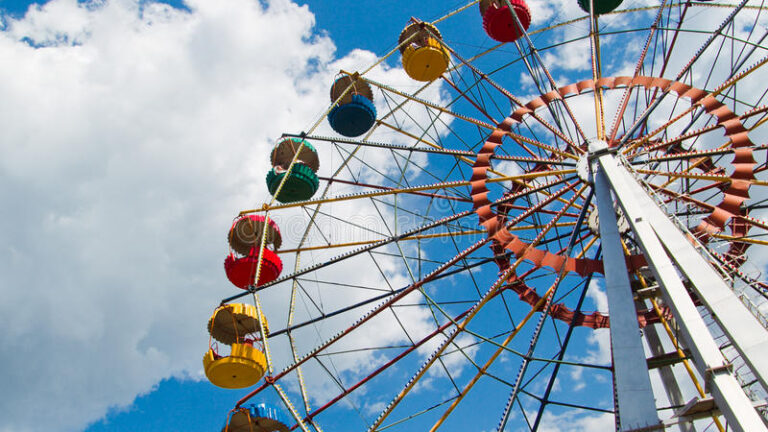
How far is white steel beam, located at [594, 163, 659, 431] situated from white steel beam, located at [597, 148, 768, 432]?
0.60 metres

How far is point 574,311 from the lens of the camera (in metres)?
14.8

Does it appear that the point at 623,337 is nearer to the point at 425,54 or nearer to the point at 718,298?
the point at 718,298

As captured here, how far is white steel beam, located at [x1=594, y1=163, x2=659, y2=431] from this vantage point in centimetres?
858

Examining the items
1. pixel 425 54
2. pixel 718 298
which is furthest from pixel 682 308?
pixel 425 54

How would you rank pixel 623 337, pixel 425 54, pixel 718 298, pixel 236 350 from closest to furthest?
pixel 718 298
pixel 623 337
pixel 236 350
pixel 425 54

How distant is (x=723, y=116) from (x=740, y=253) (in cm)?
338

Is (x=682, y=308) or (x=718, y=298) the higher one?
(x=682, y=308)

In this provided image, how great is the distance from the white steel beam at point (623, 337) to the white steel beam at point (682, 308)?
0.60m

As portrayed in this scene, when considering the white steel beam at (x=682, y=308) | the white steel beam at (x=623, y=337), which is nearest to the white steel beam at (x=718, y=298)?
the white steel beam at (x=682, y=308)

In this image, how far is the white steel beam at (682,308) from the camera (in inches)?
280

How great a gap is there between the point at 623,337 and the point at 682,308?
→ 131 centimetres

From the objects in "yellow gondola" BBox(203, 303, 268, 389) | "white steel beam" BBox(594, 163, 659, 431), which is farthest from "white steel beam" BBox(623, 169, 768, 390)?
"yellow gondola" BBox(203, 303, 268, 389)

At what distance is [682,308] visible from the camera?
27.6 feet

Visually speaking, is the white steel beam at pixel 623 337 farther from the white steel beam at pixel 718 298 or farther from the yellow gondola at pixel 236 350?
the yellow gondola at pixel 236 350
